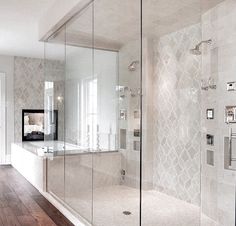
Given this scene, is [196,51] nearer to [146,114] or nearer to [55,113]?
[146,114]

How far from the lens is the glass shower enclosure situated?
3.30 meters

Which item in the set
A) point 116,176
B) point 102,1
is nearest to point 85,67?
point 102,1

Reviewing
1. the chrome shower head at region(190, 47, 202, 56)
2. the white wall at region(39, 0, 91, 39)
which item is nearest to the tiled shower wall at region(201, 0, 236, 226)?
the chrome shower head at region(190, 47, 202, 56)

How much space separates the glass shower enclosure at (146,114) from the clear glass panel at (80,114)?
0.05ft

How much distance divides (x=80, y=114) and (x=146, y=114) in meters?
1.14

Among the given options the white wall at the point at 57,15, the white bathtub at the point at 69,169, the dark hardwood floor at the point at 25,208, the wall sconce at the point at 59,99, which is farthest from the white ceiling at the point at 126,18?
the dark hardwood floor at the point at 25,208

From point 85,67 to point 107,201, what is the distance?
1715 millimetres

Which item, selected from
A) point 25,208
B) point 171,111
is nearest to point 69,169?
point 25,208

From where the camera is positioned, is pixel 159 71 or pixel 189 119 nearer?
pixel 189 119

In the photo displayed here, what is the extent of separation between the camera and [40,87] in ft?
24.9

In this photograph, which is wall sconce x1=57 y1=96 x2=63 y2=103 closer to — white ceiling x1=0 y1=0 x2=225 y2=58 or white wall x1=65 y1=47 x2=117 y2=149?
white wall x1=65 y1=47 x2=117 y2=149

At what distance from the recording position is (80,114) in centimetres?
396

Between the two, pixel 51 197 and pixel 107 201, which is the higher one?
pixel 107 201

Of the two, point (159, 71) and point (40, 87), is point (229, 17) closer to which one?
point (159, 71)
